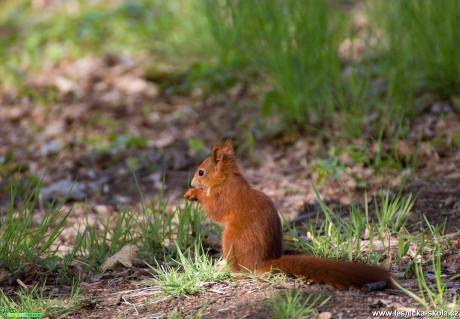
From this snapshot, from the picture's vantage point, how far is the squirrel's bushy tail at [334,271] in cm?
252

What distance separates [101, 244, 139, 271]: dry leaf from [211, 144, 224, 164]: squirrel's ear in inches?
25.9

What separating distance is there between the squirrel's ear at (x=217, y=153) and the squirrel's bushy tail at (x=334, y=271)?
2.01 ft

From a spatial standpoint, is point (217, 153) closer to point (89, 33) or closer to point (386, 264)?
point (386, 264)

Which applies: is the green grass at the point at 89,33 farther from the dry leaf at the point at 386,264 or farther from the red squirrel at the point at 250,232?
the dry leaf at the point at 386,264

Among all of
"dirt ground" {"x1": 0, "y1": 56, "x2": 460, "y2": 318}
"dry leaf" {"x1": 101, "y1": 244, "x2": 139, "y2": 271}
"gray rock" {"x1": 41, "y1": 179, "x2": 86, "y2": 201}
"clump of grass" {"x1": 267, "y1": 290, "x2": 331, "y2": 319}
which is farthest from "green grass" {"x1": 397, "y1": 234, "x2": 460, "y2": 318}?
"gray rock" {"x1": 41, "y1": 179, "x2": 86, "y2": 201}

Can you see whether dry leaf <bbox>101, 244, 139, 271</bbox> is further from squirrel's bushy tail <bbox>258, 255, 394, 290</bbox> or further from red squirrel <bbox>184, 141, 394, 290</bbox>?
squirrel's bushy tail <bbox>258, 255, 394, 290</bbox>

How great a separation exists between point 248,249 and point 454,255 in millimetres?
1020

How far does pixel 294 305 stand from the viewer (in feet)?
7.78

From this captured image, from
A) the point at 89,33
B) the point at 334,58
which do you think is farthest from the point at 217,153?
the point at 89,33

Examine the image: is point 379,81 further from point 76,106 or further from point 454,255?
point 76,106

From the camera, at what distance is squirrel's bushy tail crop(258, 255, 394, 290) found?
252 cm

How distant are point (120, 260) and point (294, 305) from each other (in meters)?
1.09

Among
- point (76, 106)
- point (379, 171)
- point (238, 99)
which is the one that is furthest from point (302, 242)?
point (76, 106)

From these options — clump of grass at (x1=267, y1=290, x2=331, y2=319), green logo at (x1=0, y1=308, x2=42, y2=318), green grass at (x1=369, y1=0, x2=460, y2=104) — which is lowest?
clump of grass at (x1=267, y1=290, x2=331, y2=319)
